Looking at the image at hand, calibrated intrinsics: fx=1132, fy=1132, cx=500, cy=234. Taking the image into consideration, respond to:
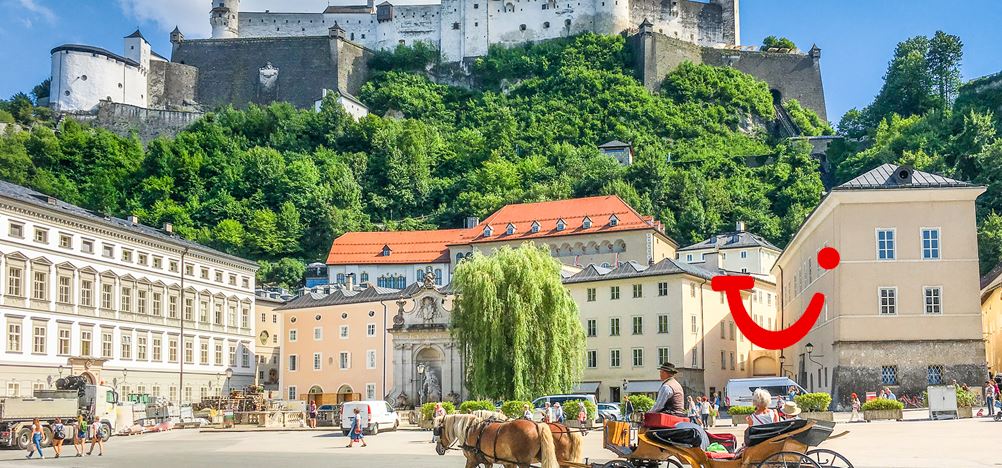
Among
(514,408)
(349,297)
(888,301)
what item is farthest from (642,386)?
(349,297)

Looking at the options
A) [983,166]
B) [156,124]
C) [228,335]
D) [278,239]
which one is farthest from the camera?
[156,124]

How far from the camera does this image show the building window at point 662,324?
60.7 metres

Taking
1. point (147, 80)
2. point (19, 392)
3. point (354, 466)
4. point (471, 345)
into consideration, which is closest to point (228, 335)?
point (19, 392)

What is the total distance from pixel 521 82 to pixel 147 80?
42.6 metres

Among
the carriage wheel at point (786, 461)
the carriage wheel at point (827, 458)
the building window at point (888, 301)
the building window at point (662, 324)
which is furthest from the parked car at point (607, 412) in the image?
the carriage wheel at point (786, 461)

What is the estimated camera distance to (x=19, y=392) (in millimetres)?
51500

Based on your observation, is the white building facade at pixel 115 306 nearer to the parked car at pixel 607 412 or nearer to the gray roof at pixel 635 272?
the gray roof at pixel 635 272

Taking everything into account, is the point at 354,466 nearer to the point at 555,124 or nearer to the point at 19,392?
the point at 19,392

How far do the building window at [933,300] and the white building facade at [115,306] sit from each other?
38.8 m

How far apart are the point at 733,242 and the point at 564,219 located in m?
13.9

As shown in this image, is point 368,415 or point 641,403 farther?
point 641,403

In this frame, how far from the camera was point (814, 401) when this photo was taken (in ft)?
123

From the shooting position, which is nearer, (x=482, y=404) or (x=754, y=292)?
(x=482, y=404)

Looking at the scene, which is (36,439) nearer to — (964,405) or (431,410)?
(431,410)
